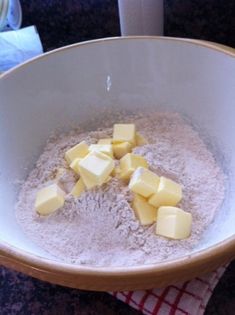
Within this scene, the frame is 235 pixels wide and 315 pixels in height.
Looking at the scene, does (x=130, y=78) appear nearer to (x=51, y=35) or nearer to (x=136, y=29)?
A: (x=136, y=29)

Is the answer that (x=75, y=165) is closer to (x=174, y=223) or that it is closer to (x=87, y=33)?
(x=174, y=223)

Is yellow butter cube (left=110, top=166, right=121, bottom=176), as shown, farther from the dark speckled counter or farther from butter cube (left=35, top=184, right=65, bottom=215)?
the dark speckled counter

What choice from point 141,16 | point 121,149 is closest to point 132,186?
point 121,149

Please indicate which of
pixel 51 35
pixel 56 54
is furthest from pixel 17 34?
pixel 56 54

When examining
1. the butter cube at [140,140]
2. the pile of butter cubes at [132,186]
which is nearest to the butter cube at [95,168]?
the pile of butter cubes at [132,186]

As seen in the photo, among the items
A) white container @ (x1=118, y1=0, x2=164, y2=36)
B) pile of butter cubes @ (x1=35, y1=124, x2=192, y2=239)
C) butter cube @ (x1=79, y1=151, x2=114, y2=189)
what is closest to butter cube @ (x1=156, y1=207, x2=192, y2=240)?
pile of butter cubes @ (x1=35, y1=124, x2=192, y2=239)

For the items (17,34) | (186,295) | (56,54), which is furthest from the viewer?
(17,34)
